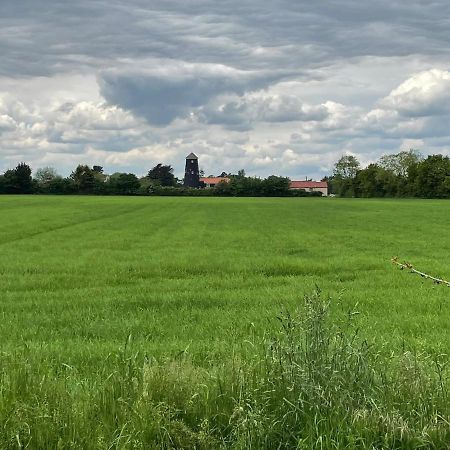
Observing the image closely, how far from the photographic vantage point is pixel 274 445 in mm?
5309

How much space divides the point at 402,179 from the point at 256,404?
546 feet

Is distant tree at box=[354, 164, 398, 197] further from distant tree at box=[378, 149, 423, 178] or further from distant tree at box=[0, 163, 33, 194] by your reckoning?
distant tree at box=[0, 163, 33, 194]

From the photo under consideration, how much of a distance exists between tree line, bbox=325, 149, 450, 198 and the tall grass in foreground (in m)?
148

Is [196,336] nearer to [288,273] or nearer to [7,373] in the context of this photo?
[7,373]

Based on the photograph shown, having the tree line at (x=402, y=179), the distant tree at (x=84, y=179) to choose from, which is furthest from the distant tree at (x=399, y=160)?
the distant tree at (x=84, y=179)

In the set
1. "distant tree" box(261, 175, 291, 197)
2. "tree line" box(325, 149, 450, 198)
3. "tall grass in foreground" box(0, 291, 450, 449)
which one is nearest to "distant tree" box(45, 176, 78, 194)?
"distant tree" box(261, 175, 291, 197)

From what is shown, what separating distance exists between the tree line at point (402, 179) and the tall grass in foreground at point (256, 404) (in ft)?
485

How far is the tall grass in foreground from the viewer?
5250 millimetres

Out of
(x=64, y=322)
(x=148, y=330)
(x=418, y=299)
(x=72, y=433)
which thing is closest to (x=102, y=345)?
(x=148, y=330)

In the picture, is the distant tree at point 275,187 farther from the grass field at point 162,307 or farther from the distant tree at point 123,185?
the grass field at point 162,307

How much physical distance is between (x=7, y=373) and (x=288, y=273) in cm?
1469

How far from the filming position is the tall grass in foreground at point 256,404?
5250 mm

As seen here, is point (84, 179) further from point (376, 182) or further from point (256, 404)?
point (256, 404)

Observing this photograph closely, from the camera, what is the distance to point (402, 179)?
16400cm
